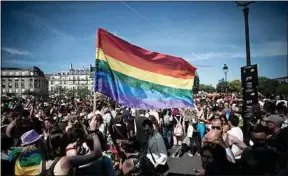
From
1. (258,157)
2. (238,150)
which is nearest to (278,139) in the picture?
(258,157)

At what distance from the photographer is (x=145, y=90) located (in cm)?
672

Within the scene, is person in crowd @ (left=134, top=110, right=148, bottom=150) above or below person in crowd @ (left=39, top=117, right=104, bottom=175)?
below

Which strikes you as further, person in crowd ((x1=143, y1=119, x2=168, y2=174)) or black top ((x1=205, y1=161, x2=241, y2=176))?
person in crowd ((x1=143, y1=119, x2=168, y2=174))

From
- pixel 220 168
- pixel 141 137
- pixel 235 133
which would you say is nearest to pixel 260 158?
pixel 220 168

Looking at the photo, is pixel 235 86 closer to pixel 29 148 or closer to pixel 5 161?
pixel 5 161

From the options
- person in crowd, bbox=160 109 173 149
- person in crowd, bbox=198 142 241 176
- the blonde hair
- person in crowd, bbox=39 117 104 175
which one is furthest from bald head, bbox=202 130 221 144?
person in crowd, bbox=160 109 173 149

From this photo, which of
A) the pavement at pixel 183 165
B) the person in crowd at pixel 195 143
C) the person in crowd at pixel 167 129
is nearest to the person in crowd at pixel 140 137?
the person in crowd at pixel 167 129

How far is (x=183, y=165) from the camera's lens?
8.72 metres

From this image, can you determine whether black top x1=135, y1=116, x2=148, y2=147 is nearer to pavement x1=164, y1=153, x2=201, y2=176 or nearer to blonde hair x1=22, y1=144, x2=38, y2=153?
pavement x1=164, y1=153, x2=201, y2=176

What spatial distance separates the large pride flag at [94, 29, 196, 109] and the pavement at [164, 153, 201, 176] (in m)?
2.04

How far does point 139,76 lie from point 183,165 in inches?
142

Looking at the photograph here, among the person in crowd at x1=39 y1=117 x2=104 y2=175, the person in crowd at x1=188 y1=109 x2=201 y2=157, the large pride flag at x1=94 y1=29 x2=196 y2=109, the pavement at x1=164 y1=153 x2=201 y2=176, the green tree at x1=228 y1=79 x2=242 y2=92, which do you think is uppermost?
the green tree at x1=228 y1=79 x2=242 y2=92

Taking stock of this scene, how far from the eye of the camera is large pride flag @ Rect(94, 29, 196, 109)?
19.9 feet

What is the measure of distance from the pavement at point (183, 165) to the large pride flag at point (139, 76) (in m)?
2.04
